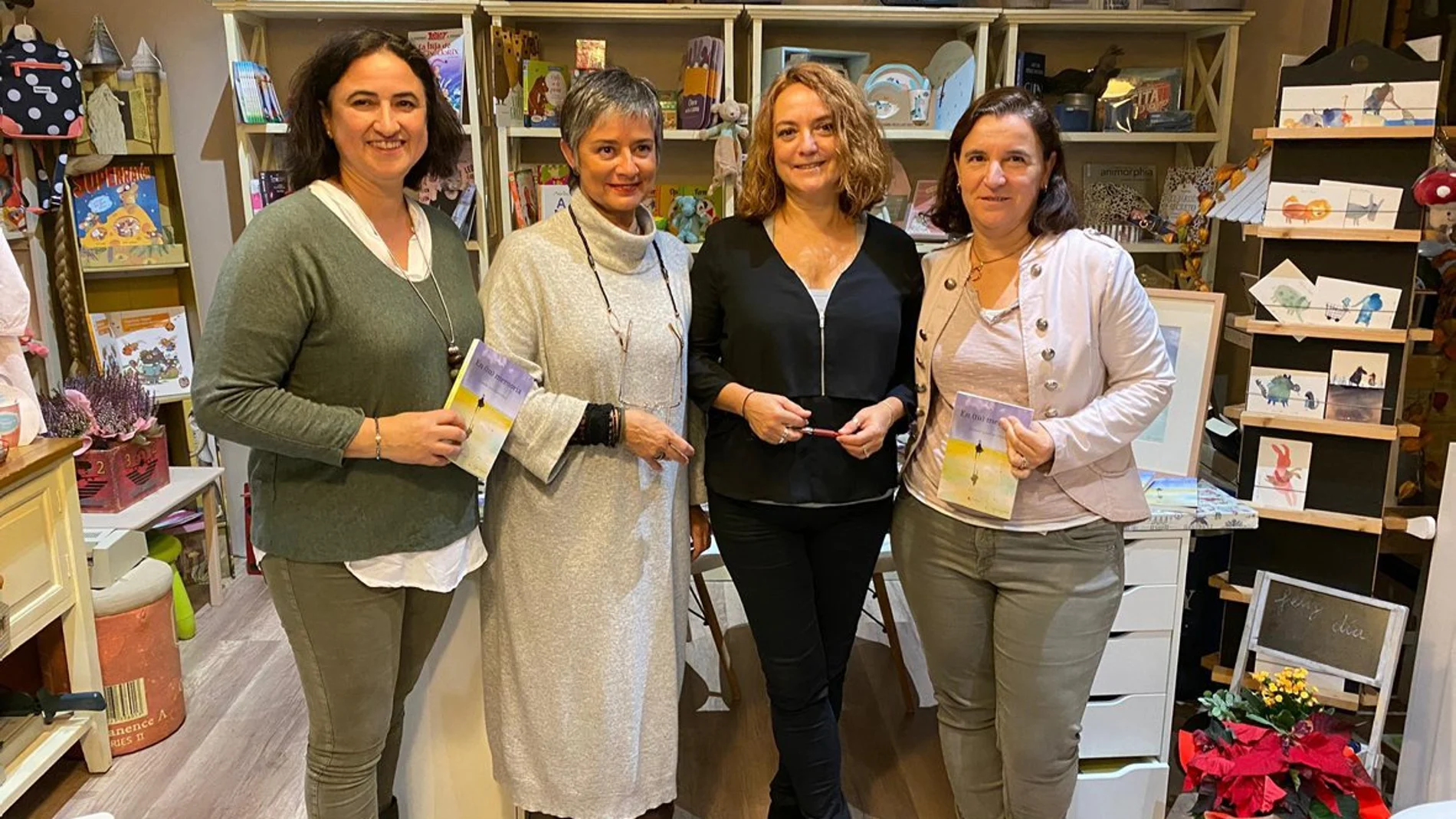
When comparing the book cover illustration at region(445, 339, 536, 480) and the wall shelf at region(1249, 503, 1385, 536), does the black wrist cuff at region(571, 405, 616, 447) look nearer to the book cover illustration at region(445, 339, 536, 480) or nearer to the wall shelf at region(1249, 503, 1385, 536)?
the book cover illustration at region(445, 339, 536, 480)

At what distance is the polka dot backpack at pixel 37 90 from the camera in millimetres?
2785

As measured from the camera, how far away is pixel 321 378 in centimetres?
139

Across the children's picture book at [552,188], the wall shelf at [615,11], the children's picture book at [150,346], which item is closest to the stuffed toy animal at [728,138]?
the wall shelf at [615,11]

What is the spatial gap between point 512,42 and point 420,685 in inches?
82.2

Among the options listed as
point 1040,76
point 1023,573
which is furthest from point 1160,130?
point 1023,573

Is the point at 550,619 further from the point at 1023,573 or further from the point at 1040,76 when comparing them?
the point at 1040,76

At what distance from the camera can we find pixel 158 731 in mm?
2439

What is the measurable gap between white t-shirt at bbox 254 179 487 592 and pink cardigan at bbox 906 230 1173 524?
898 mm

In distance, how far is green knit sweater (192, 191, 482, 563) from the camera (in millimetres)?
1330

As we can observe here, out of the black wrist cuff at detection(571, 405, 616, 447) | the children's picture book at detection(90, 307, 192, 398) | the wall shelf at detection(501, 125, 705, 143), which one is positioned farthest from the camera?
the children's picture book at detection(90, 307, 192, 398)

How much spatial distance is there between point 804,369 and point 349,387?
68 cm

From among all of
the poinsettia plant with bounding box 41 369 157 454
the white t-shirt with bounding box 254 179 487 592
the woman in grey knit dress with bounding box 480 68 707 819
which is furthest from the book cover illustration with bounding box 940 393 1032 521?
the poinsettia plant with bounding box 41 369 157 454

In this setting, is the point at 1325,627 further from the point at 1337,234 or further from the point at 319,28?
the point at 319,28

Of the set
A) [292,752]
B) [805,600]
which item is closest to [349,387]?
[805,600]
